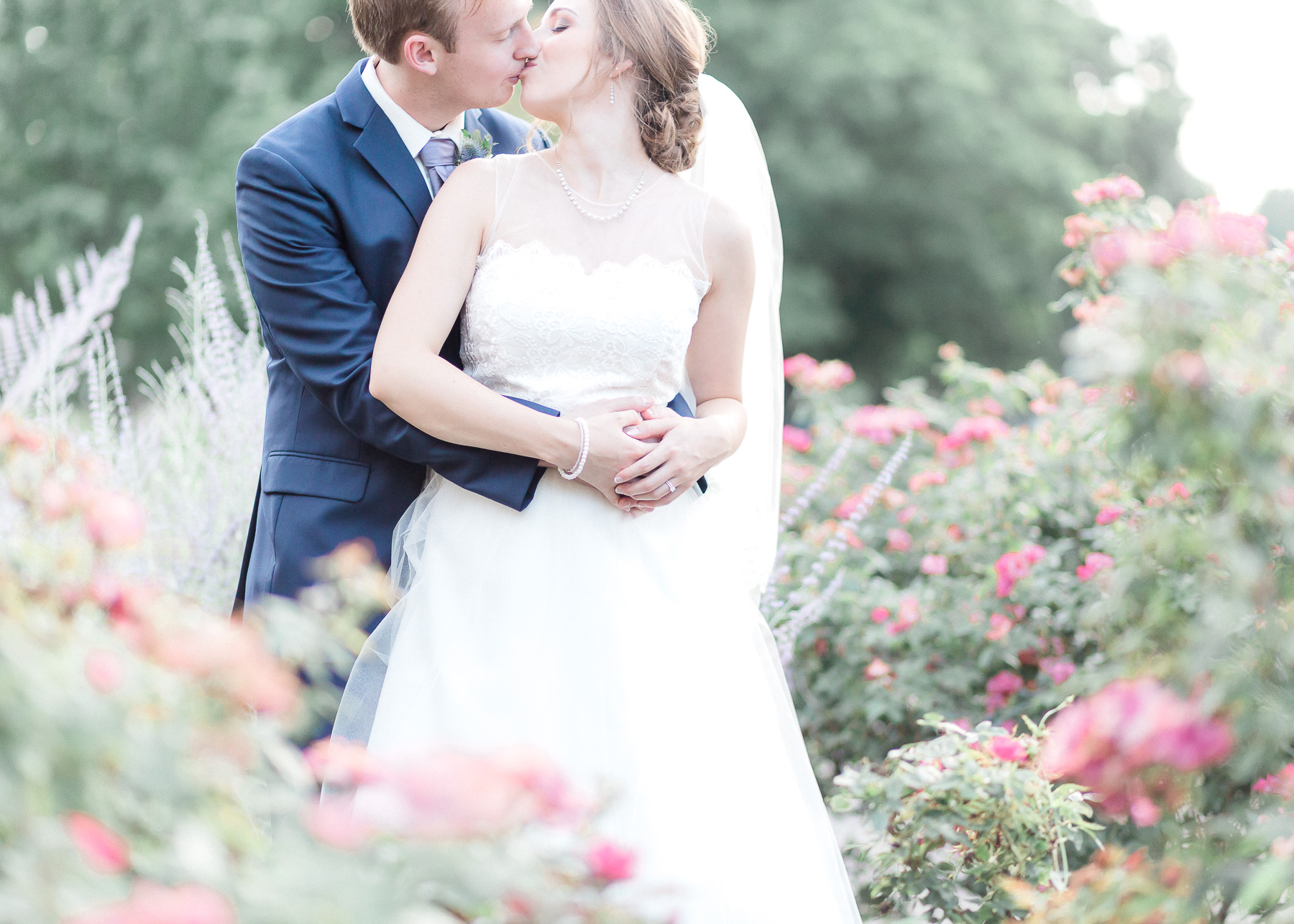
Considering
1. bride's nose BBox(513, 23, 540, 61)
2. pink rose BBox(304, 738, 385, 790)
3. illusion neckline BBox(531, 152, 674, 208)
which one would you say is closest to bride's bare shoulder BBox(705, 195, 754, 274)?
illusion neckline BBox(531, 152, 674, 208)

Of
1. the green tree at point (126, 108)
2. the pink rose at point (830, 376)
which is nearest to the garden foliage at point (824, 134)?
the green tree at point (126, 108)

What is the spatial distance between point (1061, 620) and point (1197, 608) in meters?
1.08

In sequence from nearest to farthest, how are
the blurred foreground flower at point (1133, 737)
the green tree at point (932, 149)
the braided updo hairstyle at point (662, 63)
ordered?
the blurred foreground flower at point (1133, 737)
the braided updo hairstyle at point (662, 63)
the green tree at point (932, 149)

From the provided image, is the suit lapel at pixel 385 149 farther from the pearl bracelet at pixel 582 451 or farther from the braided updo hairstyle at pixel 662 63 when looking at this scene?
the pearl bracelet at pixel 582 451

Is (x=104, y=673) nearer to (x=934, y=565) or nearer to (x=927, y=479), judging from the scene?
(x=934, y=565)

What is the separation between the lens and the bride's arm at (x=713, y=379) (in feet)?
8.19

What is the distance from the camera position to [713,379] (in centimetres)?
279

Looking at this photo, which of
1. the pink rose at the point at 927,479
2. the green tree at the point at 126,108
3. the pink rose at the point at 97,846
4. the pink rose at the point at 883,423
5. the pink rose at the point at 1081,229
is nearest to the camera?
the pink rose at the point at 97,846

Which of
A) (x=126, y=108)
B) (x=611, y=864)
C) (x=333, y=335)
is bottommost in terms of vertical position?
(x=126, y=108)

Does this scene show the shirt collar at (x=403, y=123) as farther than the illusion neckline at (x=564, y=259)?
Yes

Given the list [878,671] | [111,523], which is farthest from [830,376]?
[111,523]

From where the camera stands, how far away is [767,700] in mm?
2623

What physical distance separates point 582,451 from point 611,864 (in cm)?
→ 137

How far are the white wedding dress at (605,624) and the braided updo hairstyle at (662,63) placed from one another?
0.41ft
